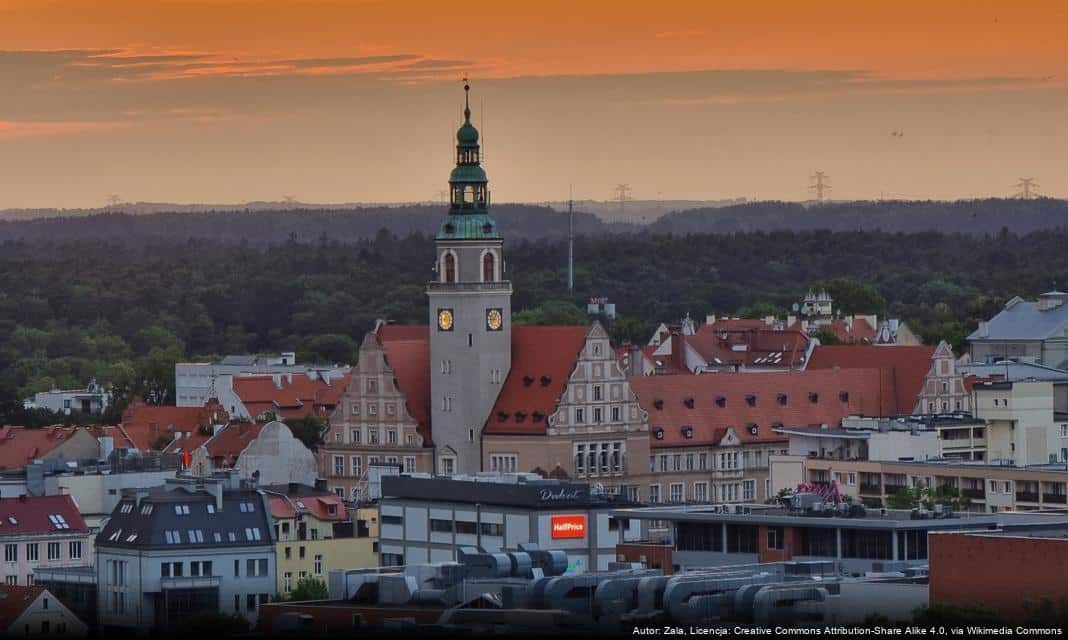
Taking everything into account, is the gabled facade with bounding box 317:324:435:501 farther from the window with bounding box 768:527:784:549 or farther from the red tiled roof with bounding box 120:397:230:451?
the window with bounding box 768:527:784:549

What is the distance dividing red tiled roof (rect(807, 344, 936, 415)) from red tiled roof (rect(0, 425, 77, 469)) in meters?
33.7

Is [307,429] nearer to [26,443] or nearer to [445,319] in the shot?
[26,443]

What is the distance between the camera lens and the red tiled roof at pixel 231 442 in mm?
152125

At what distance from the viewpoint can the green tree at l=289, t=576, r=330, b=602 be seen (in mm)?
104125

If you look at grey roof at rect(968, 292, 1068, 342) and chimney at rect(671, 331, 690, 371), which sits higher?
grey roof at rect(968, 292, 1068, 342)

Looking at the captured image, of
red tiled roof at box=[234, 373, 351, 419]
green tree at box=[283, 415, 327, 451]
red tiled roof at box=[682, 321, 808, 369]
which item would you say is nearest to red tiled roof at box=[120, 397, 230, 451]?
red tiled roof at box=[234, 373, 351, 419]

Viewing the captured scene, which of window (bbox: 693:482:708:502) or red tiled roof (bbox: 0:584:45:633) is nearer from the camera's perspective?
red tiled roof (bbox: 0:584:45:633)

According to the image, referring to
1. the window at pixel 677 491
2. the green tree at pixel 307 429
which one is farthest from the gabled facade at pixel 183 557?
the green tree at pixel 307 429

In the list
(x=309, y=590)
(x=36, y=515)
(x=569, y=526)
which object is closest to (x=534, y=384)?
(x=36, y=515)

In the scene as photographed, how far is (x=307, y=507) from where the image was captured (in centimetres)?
12131

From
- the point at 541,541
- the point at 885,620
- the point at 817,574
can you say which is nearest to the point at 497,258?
the point at 541,541

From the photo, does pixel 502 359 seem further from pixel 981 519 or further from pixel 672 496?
pixel 981 519

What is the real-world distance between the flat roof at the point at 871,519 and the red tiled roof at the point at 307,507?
Answer: 778 inches

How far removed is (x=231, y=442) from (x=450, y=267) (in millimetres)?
15693
